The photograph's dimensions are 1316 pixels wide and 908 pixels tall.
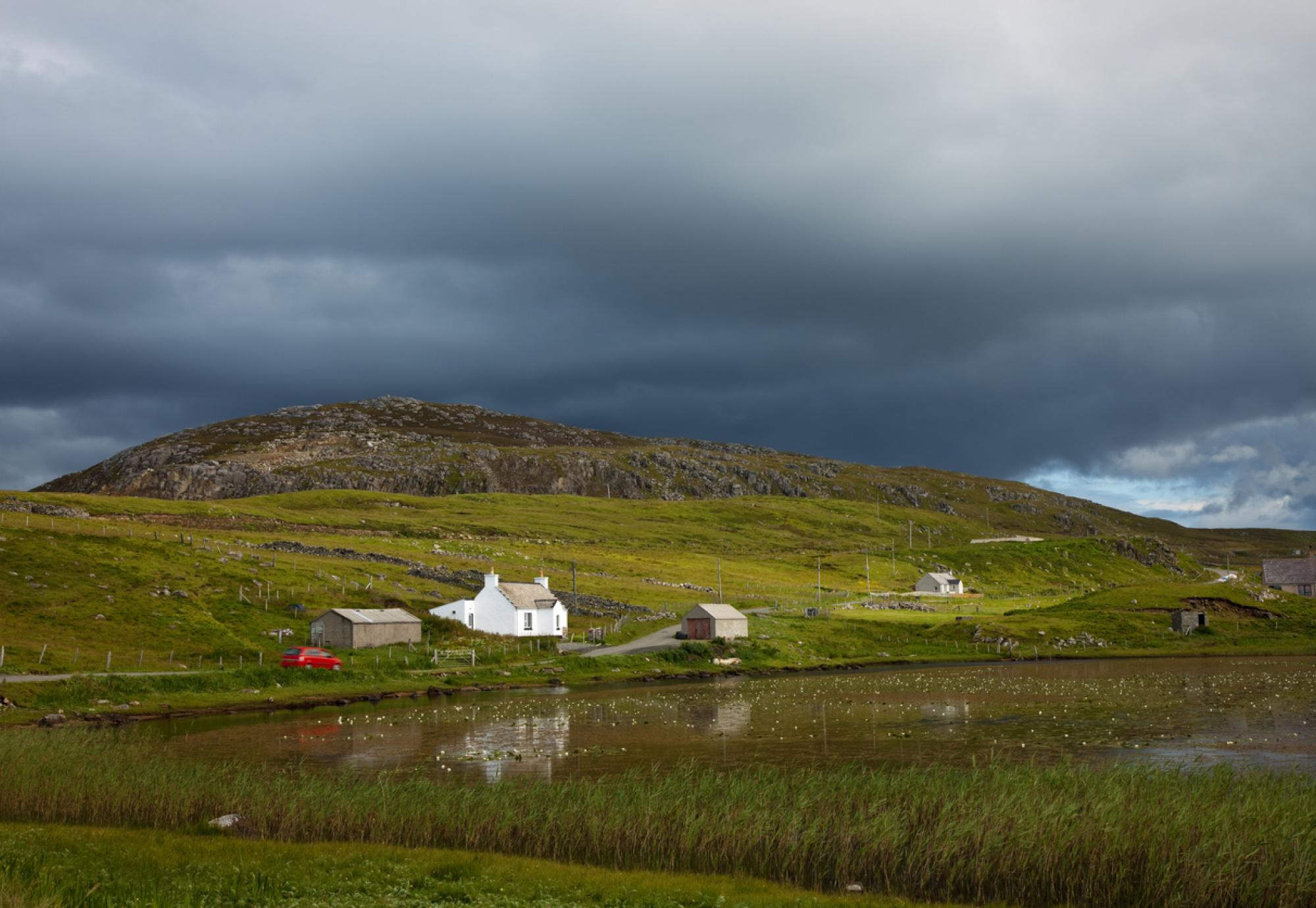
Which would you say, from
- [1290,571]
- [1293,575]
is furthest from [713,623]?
[1290,571]

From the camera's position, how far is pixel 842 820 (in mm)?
24859

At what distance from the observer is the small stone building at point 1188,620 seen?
109062 mm

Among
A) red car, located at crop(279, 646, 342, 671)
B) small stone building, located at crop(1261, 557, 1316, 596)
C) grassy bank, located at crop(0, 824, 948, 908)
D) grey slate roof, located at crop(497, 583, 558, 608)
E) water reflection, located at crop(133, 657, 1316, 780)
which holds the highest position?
small stone building, located at crop(1261, 557, 1316, 596)

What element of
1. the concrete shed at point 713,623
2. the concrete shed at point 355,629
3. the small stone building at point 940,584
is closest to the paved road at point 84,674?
the concrete shed at point 355,629

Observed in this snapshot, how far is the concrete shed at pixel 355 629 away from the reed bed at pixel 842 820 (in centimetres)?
5293

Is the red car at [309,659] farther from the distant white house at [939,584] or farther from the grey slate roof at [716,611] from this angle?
the distant white house at [939,584]

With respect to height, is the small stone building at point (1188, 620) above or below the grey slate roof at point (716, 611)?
below

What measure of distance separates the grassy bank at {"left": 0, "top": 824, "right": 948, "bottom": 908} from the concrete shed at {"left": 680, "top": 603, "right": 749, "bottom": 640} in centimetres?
7534

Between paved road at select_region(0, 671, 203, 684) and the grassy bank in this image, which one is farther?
paved road at select_region(0, 671, 203, 684)

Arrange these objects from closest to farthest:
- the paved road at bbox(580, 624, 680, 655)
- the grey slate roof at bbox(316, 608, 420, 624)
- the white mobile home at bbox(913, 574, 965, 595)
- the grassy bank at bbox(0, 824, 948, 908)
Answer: the grassy bank at bbox(0, 824, 948, 908)
the grey slate roof at bbox(316, 608, 420, 624)
the paved road at bbox(580, 624, 680, 655)
the white mobile home at bbox(913, 574, 965, 595)

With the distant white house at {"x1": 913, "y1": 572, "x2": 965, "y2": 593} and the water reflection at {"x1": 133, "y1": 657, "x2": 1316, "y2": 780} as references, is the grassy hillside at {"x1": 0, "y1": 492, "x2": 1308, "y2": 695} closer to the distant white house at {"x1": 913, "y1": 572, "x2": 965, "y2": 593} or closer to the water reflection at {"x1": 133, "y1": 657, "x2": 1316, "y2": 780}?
the distant white house at {"x1": 913, "y1": 572, "x2": 965, "y2": 593}

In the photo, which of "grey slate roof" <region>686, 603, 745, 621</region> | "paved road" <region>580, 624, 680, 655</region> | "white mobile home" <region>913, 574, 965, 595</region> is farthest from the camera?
"white mobile home" <region>913, 574, 965, 595</region>

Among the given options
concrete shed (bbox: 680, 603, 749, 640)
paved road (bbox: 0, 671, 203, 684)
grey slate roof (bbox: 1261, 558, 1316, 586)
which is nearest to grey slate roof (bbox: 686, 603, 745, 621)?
concrete shed (bbox: 680, 603, 749, 640)

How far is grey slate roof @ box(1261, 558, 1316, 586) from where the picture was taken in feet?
472
